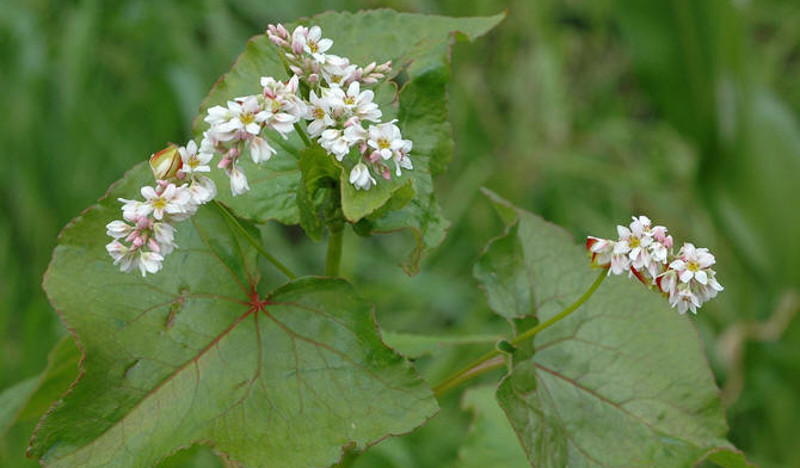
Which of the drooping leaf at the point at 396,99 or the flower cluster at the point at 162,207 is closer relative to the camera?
the flower cluster at the point at 162,207

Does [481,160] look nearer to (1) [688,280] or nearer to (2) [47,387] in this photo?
(2) [47,387]

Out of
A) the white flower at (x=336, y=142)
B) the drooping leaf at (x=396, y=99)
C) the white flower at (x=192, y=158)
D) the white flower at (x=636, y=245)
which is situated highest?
the white flower at (x=192, y=158)

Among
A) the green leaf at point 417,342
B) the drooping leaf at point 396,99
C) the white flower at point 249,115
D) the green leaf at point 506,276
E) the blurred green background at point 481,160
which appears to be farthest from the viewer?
the blurred green background at point 481,160

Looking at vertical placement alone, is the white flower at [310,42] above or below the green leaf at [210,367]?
above

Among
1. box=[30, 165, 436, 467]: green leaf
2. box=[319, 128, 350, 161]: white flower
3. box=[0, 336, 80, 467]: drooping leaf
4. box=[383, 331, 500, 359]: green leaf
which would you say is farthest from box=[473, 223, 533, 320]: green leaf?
box=[0, 336, 80, 467]: drooping leaf

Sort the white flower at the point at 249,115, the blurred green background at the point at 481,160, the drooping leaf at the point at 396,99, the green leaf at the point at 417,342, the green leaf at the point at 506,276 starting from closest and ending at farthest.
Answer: the white flower at the point at 249,115
the drooping leaf at the point at 396,99
the green leaf at the point at 506,276
the green leaf at the point at 417,342
the blurred green background at the point at 481,160

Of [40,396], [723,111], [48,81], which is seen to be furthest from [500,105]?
[40,396]

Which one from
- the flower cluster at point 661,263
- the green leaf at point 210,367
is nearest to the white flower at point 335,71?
the green leaf at point 210,367

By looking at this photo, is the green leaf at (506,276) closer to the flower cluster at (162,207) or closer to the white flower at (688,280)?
the white flower at (688,280)
